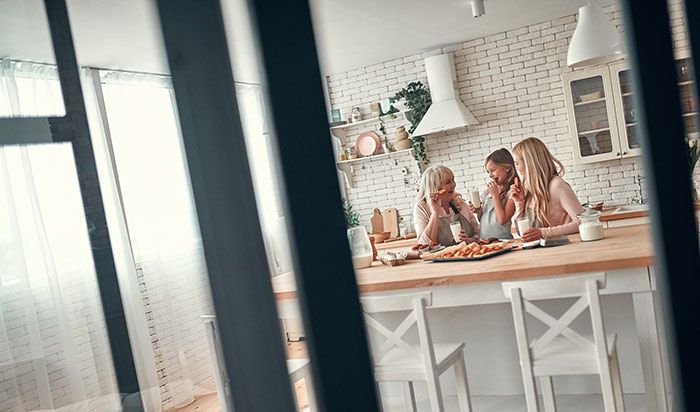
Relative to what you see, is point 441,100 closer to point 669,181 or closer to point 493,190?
point 493,190

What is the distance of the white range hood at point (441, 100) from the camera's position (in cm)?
541

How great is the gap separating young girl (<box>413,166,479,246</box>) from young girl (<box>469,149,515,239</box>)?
0.46ft

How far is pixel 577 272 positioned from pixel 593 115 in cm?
353

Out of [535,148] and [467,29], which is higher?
[467,29]

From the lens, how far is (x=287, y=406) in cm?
24

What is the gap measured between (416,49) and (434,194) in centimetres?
266

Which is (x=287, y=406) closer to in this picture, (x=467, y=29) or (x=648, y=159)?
(x=648, y=159)

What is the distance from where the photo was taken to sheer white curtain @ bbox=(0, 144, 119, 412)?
0.50 metres

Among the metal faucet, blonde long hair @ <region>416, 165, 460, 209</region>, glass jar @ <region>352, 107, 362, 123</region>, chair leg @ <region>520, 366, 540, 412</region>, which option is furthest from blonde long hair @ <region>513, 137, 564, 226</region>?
glass jar @ <region>352, 107, 362, 123</region>

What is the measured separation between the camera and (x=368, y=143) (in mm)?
6062

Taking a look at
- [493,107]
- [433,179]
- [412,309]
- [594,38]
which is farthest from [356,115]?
[412,309]

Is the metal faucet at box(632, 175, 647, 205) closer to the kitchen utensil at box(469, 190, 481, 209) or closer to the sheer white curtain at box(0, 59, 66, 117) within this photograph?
the kitchen utensil at box(469, 190, 481, 209)

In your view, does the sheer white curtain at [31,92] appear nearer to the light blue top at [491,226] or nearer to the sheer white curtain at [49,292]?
the sheer white curtain at [49,292]

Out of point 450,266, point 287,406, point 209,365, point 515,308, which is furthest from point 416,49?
point 287,406
